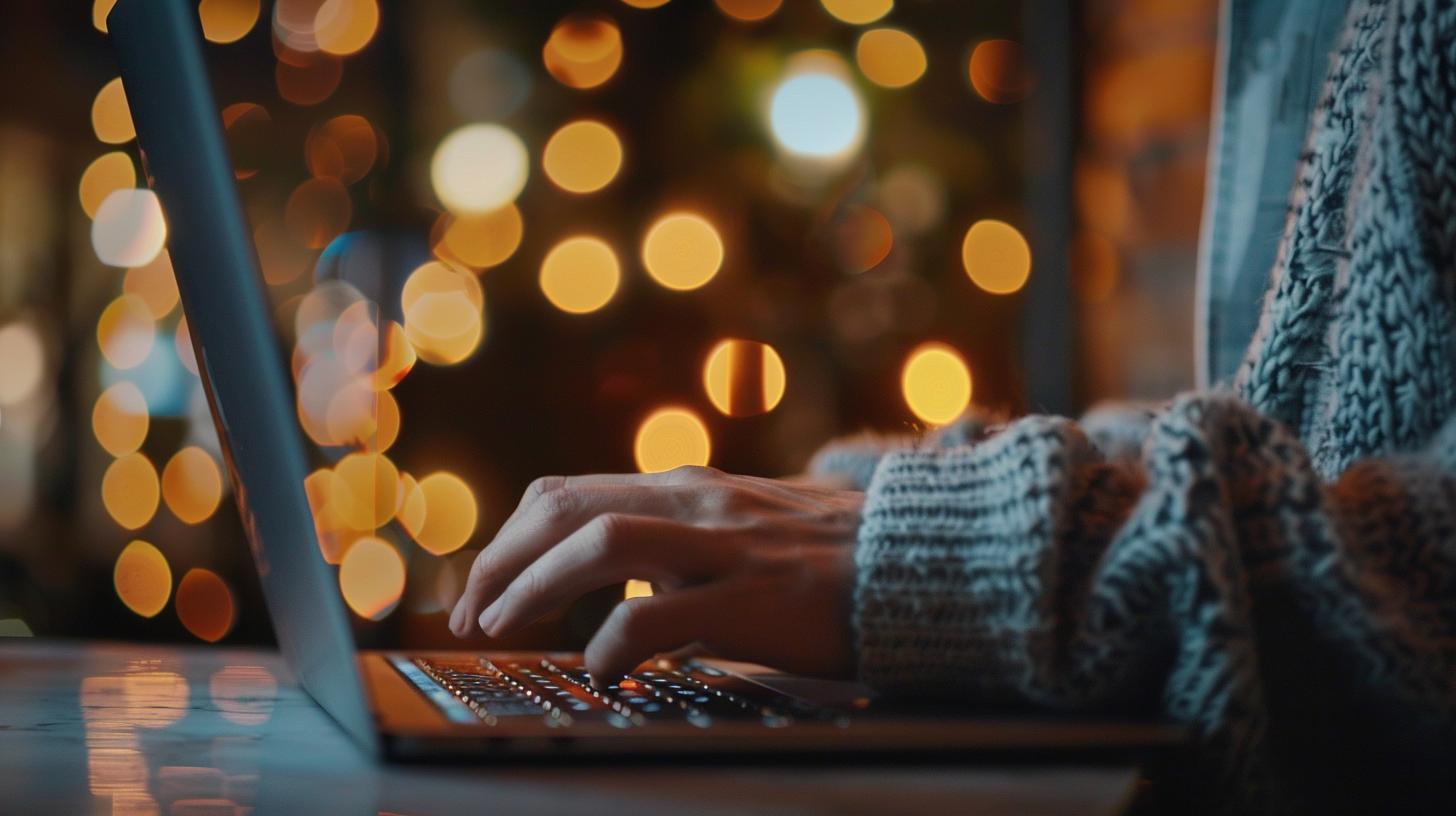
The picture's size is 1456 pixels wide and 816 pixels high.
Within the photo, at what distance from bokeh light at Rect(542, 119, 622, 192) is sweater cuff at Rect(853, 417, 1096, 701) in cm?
165

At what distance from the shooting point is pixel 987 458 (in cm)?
46

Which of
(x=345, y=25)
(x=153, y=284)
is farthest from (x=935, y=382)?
(x=153, y=284)

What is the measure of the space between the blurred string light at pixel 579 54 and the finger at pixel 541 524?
1.60 metres

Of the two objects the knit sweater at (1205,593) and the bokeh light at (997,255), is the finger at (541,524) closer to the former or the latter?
the knit sweater at (1205,593)

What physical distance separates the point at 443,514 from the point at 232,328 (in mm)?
1665

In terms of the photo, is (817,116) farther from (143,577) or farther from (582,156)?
(143,577)

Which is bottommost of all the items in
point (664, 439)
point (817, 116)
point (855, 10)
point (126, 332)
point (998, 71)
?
point (664, 439)

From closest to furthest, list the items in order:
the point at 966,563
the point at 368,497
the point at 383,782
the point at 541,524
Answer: the point at 383,782, the point at 966,563, the point at 541,524, the point at 368,497

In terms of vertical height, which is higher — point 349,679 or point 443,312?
point 443,312

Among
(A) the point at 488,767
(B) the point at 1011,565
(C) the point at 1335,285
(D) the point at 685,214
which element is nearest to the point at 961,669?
(B) the point at 1011,565

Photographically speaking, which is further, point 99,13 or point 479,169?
point 99,13

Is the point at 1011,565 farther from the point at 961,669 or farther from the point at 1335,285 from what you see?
the point at 1335,285

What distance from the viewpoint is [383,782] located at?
0.31m

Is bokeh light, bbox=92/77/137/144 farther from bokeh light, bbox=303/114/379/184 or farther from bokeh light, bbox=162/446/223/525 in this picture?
bokeh light, bbox=162/446/223/525
